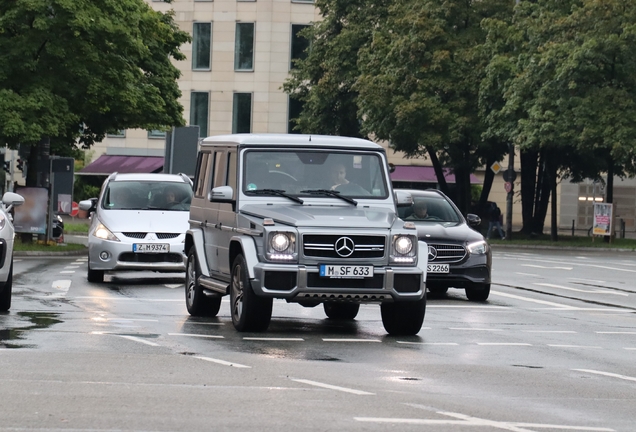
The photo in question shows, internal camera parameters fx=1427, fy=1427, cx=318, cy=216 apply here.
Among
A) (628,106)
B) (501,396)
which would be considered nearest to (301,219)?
(501,396)

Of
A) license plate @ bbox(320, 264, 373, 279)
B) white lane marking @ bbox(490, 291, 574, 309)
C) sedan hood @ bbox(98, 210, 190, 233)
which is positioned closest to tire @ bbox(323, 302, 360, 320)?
license plate @ bbox(320, 264, 373, 279)

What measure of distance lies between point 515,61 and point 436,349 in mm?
39438

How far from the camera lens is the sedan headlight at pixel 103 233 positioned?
864 inches

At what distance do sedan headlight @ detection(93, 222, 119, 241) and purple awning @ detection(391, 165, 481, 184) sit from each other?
182ft

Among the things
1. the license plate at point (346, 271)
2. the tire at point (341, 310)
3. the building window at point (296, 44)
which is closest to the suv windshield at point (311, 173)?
the license plate at point (346, 271)

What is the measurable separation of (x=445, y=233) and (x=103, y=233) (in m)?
5.45

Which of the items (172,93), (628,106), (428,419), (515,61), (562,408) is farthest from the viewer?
(515,61)

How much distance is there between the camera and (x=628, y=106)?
46.9m

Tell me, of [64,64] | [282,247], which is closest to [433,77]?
[64,64]

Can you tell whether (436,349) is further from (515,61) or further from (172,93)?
(515,61)

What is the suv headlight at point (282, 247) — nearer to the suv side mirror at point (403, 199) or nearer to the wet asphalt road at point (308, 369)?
the wet asphalt road at point (308, 369)

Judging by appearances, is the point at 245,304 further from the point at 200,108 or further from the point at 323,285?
the point at 200,108

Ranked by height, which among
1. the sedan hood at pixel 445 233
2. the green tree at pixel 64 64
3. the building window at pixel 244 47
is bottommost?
the sedan hood at pixel 445 233

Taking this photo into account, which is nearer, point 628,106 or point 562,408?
point 562,408
